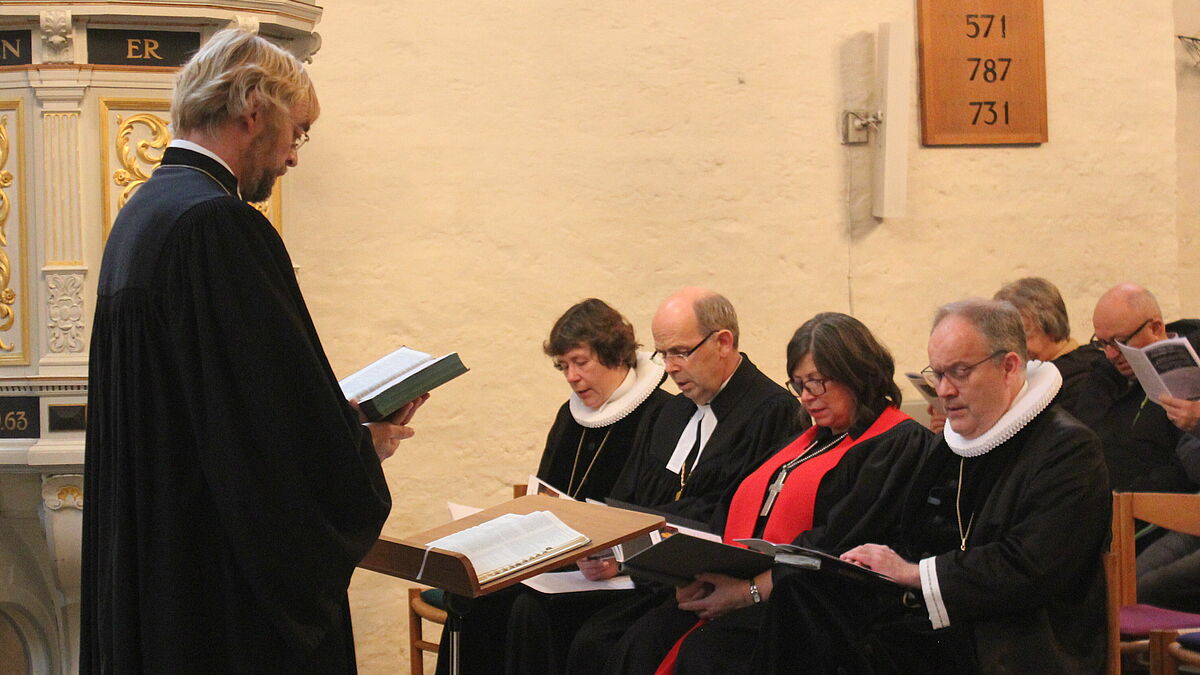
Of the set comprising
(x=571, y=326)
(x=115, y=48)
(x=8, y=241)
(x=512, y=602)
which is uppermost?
(x=115, y=48)

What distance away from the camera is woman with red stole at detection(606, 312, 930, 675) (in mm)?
3627

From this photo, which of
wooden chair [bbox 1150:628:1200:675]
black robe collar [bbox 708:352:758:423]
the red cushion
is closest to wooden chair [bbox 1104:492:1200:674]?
the red cushion

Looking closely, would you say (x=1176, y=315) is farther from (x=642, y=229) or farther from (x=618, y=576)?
(x=618, y=576)

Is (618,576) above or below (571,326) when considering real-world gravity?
below

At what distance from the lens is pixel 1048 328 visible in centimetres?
555

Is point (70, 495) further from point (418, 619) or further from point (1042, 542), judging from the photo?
point (1042, 542)

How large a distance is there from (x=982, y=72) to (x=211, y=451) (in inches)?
205

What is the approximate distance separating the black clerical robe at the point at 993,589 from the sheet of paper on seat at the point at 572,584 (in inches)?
31.4

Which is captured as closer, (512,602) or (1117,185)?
(512,602)

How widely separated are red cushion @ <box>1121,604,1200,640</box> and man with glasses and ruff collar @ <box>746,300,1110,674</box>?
0.81 m

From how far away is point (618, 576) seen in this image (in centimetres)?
423

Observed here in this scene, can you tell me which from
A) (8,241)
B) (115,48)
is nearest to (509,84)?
(115,48)

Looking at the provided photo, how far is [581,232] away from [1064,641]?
3515mm

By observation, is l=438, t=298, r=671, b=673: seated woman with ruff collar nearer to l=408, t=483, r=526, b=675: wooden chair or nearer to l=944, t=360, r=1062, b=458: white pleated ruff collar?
l=408, t=483, r=526, b=675: wooden chair
